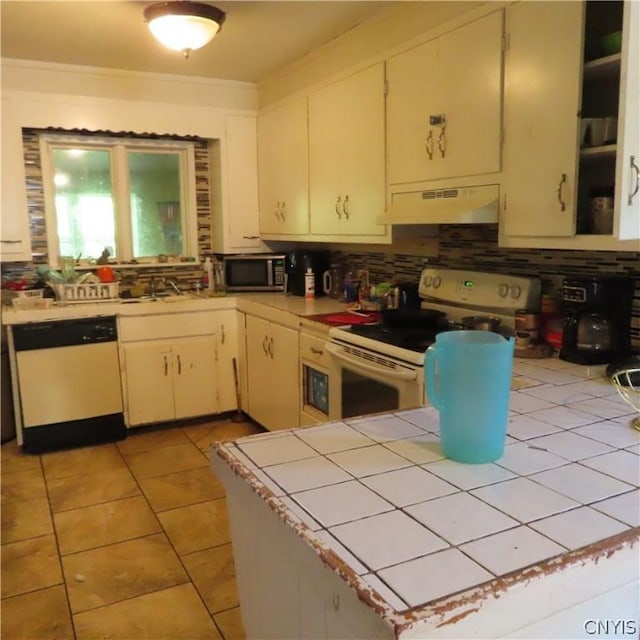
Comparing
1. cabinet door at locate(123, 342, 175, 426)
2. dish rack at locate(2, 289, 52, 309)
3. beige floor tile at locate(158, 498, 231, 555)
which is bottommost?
beige floor tile at locate(158, 498, 231, 555)

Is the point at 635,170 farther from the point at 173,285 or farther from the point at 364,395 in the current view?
the point at 173,285

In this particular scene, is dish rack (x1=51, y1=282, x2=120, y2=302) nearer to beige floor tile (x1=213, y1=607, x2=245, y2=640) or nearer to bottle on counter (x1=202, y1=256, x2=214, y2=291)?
bottle on counter (x1=202, y1=256, x2=214, y2=291)

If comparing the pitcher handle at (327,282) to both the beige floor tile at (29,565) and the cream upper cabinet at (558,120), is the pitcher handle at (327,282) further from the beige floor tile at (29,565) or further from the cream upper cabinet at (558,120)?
the beige floor tile at (29,565)

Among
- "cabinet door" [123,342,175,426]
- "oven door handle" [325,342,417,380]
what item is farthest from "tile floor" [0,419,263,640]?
"oven door handle" [325,342,417,380]

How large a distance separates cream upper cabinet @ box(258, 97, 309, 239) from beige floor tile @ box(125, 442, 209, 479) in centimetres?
150

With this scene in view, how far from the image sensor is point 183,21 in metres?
2.61

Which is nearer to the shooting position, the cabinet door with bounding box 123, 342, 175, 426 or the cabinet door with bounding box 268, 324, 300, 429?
the cabinet door with bounding box 268, 324, 300, 429

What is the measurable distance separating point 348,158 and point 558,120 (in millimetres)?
1387

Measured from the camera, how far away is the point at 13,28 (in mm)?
2930

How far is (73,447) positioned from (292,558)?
308 cm

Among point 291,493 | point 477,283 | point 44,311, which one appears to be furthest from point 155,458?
point 291,493

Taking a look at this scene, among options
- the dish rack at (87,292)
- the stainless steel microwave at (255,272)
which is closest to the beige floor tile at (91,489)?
the dish rack at (87,292)

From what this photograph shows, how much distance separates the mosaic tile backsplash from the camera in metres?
2.24

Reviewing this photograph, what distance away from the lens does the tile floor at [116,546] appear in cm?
206
